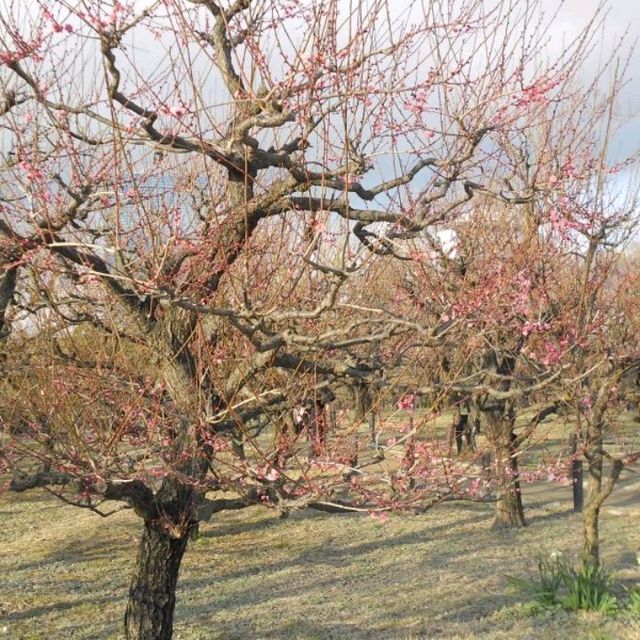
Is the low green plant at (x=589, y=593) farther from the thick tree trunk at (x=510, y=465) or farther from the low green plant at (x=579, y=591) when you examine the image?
the thick tree trunk at (x=510, y=465)

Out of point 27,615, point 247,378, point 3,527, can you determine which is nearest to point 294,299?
point 247,378

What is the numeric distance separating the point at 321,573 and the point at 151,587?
5477 mm

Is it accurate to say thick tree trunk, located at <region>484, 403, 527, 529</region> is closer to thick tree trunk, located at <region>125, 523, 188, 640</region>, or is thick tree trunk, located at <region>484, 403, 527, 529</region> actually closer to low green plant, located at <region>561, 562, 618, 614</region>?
low green plant, located at <region>561, 562, 618, 614</region>

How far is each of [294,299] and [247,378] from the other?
1250mm

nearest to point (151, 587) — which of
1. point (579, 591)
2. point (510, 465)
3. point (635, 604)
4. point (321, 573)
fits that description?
point (579, 591)

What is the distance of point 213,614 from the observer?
8.74m

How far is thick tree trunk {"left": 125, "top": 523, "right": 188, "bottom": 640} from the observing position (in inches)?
215

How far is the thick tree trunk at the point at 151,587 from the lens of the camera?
5453 mm

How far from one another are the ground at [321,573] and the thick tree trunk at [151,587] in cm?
252

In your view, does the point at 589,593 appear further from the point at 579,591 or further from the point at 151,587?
the point at 151,587

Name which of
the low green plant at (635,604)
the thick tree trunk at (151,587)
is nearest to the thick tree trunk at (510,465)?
the low green plant at (635,604)

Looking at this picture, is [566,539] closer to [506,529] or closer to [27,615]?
[506,529]

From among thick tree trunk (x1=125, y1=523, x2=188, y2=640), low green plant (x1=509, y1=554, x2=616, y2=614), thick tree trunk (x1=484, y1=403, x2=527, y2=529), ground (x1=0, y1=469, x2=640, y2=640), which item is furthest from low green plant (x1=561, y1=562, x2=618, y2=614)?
thick tree trunk (x1=125, y1=523, x2=188, y2=640)

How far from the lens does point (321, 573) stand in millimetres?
10516
